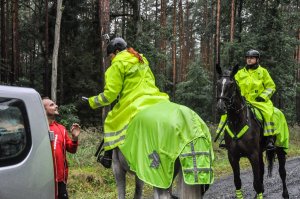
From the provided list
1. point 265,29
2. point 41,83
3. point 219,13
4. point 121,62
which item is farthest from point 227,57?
point 121,62

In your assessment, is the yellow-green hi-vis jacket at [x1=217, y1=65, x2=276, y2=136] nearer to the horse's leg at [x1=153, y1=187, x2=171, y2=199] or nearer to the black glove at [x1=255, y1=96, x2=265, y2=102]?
the black glove at [x1=255, y1=96, x2=265, y2=102]

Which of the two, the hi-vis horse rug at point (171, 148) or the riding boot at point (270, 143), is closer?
the hi-vis horse rug at point (171, 148)

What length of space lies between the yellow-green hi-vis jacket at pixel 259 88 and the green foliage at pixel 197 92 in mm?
21262

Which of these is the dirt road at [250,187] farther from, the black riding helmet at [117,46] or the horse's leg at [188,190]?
the black riding helmet at [117,46]

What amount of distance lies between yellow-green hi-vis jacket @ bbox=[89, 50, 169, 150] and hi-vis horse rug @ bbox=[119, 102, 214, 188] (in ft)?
1.50

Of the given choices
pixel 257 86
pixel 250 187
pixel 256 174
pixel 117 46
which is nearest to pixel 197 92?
pixel 250 187

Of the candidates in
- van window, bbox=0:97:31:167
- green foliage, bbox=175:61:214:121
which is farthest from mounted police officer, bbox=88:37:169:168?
green foliage, bbox=175:61:214:121

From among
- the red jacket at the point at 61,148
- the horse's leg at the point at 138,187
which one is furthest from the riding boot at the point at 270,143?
the red jacket at the point at 61,148

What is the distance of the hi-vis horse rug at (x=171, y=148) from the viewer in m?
4.43

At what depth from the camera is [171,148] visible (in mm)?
4457

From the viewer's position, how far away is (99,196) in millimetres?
8680

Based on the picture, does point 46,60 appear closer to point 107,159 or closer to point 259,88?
point 259,88

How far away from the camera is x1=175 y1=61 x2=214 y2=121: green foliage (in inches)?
1202

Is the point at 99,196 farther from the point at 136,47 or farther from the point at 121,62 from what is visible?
the point at 136,47
